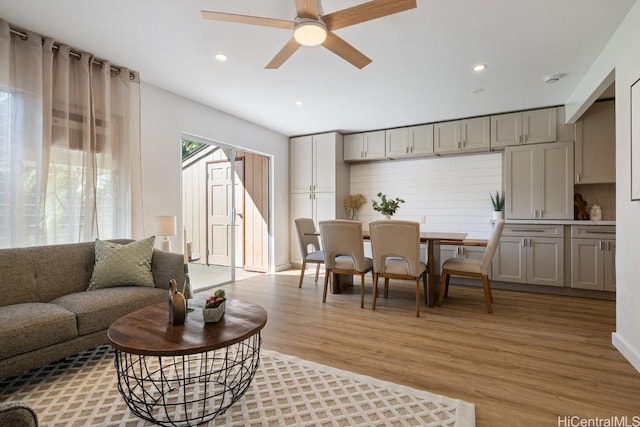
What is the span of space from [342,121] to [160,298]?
3664mm

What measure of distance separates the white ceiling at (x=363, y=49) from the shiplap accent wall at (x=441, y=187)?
1013mm

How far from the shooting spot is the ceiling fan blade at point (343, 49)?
2.07 m

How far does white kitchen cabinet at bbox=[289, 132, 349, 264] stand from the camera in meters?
5.51

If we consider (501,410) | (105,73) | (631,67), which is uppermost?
(105,73)

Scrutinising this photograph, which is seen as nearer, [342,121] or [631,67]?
[631,67]

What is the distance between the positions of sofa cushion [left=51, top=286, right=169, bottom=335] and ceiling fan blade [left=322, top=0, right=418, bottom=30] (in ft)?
7.83

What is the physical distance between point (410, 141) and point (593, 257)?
9.38 ft

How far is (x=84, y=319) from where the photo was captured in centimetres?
206

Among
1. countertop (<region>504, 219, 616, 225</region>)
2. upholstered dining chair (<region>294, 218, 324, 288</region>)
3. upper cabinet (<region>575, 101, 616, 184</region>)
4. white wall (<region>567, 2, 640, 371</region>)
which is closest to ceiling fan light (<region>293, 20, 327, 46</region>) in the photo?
white wall (<region>567, 2, 640, 371</region>)

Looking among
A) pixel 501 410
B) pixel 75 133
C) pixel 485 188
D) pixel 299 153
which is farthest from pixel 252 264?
pixel 501 410

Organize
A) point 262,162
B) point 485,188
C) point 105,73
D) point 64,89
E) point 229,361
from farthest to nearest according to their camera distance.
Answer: point 262,162 < point 485,188 < point 105,73 < point 64,89 < point 229,361

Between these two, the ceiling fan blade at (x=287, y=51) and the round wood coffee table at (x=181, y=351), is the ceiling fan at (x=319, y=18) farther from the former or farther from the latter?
the round wood coffee table at (x=181, y=351)

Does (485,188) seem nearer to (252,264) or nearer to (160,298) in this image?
(252,264)

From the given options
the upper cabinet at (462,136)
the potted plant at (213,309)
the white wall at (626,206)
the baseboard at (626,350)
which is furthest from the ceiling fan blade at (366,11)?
the upper cabinet at (462,136)
